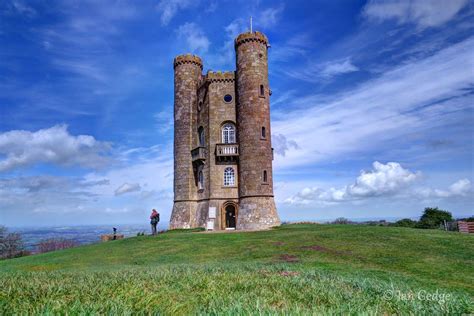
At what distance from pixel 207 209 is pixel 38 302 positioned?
31.9 m

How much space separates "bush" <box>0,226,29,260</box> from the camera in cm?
4009

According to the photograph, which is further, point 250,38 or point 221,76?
point 221,76

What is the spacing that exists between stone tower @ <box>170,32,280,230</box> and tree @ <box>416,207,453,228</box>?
20.7m

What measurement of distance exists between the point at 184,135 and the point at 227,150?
20.2 ft

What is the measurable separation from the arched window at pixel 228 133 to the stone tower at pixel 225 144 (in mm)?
106

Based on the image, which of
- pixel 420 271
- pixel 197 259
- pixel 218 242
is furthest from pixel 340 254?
pixel 218 242

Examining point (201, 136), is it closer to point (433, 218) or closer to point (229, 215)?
point (229, 215)

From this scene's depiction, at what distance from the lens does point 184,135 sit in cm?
4047

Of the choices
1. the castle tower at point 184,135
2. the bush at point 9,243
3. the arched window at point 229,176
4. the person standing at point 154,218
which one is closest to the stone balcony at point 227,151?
the arched window at point 229,176

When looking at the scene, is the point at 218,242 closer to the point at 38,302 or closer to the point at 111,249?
the point at 111,249

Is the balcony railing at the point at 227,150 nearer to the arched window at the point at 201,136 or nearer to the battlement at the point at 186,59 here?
the arched window at the point at 201,136

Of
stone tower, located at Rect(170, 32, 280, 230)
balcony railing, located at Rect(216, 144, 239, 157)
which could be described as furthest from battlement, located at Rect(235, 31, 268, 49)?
balcony railing, located at Rect(216, 144, 239, 157)

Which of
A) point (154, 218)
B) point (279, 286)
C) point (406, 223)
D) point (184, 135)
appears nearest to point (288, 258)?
point (279, 286)

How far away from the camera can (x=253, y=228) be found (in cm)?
3409
